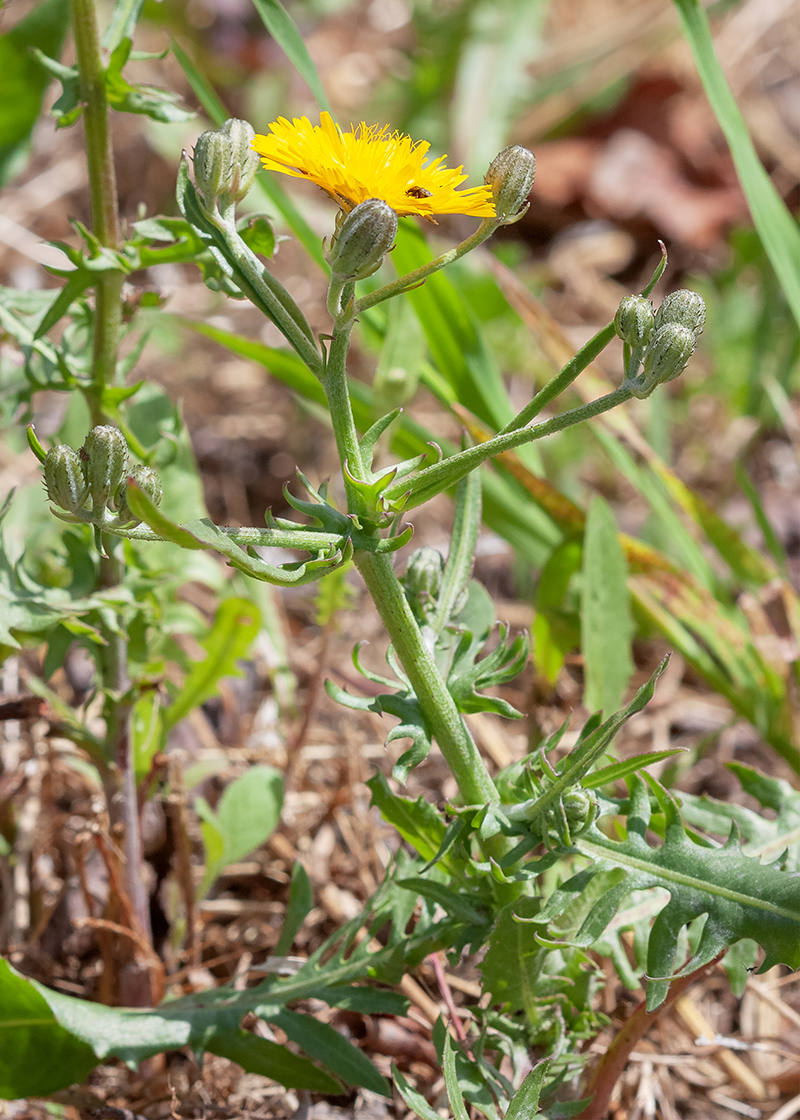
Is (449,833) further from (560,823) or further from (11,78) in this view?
(11,78)

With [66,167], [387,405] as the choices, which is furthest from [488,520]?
[66,167]

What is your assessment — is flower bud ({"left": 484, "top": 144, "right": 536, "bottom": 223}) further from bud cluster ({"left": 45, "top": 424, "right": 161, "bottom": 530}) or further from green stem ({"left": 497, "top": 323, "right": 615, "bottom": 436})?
bud cluster ({"left": 45, "top": 424, "right": 161, "bottom": 530})

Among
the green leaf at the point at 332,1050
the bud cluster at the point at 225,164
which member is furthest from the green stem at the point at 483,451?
the green leaf at the point at 332,1050

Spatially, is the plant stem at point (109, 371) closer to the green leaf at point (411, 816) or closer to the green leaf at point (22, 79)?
the green leaf at point (411, 816)

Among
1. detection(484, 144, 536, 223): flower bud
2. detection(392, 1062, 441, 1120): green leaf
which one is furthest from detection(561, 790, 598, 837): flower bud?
detection(484, 144, 536, 223): flower bud

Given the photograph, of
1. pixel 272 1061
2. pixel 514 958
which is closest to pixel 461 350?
pixel 514 958

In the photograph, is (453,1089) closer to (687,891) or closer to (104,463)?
(687,891)
